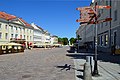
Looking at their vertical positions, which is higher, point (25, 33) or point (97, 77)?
point (25, 33)

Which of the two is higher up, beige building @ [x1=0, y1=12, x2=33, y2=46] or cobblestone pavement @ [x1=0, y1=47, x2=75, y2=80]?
beige building @ [x1=0, y1=12, x2=33, y2=46]

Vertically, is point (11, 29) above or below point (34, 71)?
above

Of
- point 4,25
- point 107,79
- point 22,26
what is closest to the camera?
point 107,79

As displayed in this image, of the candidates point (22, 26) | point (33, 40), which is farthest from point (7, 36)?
point (33, 40)

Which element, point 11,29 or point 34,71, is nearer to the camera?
point 34,71

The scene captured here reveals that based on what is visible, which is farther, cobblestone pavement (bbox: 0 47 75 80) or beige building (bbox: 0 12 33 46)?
beige building (bbox: 0 12 33 46)

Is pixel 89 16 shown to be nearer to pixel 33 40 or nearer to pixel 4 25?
pixel 4 25

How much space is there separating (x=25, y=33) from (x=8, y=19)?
49.1ft

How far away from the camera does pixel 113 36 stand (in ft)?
105

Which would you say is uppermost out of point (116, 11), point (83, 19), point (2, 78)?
point (116, 11)

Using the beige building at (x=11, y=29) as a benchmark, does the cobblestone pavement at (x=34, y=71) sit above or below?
below

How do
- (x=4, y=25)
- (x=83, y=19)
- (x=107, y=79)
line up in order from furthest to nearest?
1. (x=4, y=25)
2. (x=83, y=19)
3. (x=107, y=79)

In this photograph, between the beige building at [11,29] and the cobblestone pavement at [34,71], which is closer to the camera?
the cobblestone pavement at [34,71]

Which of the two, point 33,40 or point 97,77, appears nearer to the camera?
point 97,77
